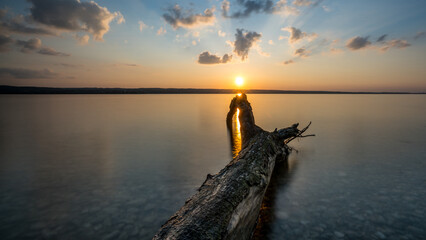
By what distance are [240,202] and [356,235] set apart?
2119 mm

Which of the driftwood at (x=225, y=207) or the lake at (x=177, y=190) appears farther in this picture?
the lake at (x=177, y=190)

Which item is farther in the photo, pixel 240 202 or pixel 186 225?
pixel 240 202

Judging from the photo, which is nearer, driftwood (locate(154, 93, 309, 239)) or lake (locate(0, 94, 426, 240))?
driftwood (locate(154, 93, 309, 239))

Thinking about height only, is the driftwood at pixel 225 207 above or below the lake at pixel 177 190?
above

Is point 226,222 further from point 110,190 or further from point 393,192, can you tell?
point 393,192

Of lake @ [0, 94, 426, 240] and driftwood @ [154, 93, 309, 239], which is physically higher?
driftwood @ [154, 93, 309, 239]

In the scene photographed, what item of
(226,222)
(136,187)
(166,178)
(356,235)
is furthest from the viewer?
(166,178)

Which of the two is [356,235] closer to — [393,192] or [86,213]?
[393,192]

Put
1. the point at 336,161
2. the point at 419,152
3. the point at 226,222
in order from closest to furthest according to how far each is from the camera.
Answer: the point at 226,222, the point at 336,161, the point at 419,152

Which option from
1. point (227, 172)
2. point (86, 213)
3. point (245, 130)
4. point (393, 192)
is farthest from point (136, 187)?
point (393, 192)

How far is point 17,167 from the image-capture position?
6.54 meters

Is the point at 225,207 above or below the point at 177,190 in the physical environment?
above

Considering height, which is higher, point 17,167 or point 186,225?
point 186,225

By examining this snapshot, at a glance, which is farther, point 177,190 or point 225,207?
point 177,190
